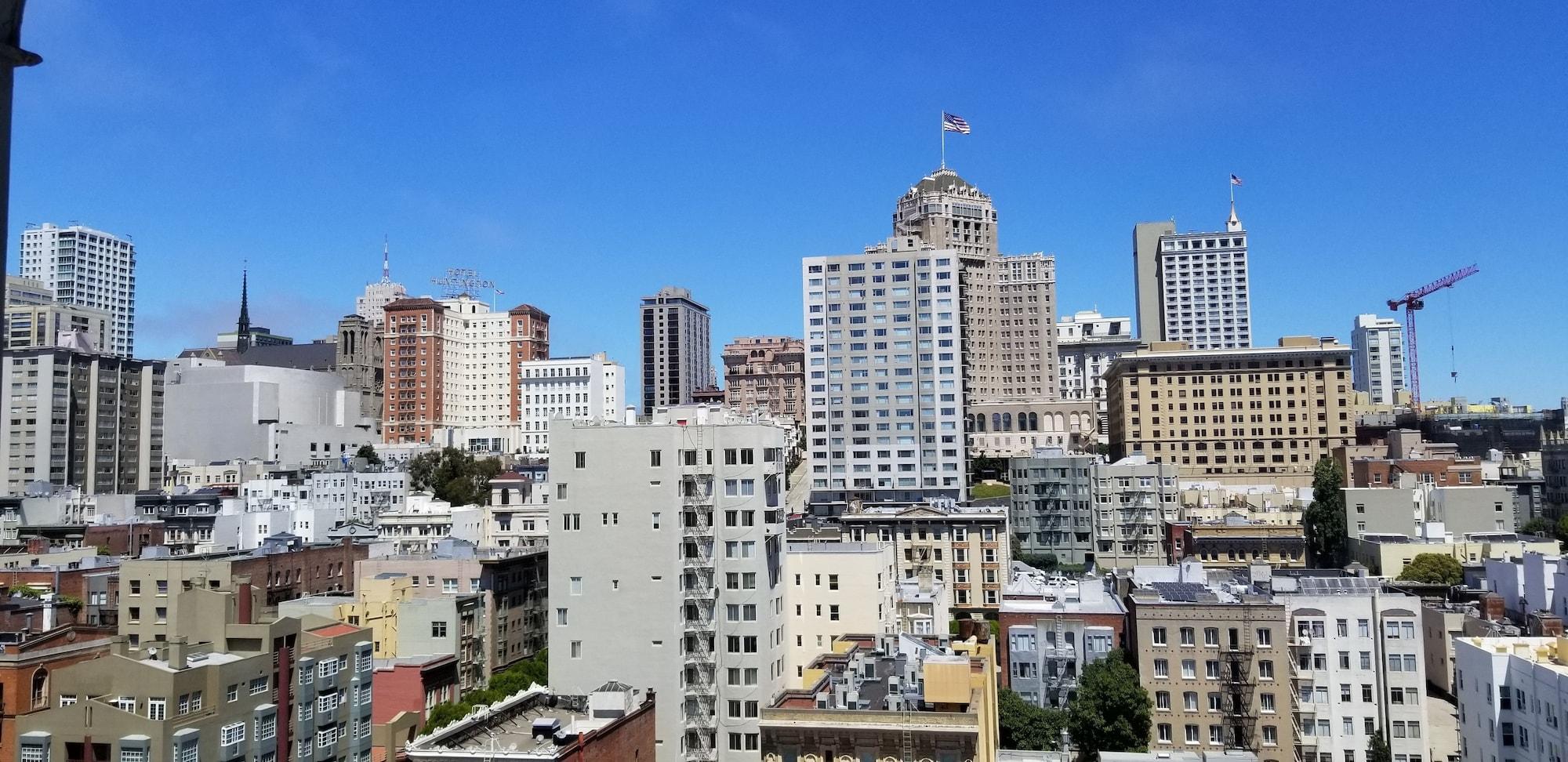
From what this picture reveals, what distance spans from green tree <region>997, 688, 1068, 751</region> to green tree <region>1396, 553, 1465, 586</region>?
153 feet

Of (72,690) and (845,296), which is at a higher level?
(845,296)

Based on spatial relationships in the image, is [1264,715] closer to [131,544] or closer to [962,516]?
[962,516]

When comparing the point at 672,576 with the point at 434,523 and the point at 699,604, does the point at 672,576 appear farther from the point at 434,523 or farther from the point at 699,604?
the point at 434,523

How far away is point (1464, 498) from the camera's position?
12656cm

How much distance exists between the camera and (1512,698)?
59812 millimetres

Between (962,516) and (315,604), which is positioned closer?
(315,604)

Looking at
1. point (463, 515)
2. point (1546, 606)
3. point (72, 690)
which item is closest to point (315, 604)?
point (72, 690)

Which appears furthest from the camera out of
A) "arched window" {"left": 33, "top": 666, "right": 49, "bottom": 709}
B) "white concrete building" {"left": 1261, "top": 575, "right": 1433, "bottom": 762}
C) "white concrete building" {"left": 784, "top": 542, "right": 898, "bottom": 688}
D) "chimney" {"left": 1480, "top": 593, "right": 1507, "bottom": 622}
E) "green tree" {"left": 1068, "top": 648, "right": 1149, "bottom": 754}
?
"white concrete building" {"left": 784, "top": 542, "right": 898, "bottom": 688}

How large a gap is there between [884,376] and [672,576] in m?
118

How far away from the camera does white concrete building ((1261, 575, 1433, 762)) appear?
71250 mm

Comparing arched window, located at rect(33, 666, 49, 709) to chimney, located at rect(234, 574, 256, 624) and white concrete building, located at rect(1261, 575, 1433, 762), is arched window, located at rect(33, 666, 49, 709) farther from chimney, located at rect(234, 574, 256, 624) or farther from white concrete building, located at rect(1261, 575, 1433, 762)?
white concrete building, located at rect(1261, 575, 1433, 762)

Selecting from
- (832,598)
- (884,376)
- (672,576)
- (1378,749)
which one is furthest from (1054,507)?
(672,576)

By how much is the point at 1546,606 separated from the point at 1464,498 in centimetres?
4760

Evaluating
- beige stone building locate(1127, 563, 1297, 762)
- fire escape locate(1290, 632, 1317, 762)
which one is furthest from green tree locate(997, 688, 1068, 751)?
fire escape locate(1290, 632, 1317, 762)
